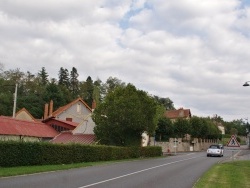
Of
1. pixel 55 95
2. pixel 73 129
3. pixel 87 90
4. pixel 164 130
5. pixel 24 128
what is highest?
pixel 87 90

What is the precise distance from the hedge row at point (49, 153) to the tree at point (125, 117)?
7097 millimetres

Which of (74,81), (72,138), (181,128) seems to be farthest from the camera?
(74,81)

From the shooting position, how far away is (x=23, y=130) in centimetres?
5053

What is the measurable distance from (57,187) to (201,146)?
300 feet

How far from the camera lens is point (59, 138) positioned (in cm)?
5728

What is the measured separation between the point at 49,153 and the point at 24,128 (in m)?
23.1

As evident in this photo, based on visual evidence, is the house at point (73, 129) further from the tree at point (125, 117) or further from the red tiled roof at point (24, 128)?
the tree at point (125, 117)

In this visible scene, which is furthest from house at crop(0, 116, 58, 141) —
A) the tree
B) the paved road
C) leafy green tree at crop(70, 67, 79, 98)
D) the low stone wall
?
leafy green tree at crop(70, 67, 79, 98)

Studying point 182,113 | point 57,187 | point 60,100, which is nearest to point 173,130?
point 60,100

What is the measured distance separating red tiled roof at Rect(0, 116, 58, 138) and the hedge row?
13933mm

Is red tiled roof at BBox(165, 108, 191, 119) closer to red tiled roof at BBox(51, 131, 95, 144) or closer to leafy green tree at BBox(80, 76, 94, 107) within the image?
leafy green tree at BBox(80, 76, 94, 107)

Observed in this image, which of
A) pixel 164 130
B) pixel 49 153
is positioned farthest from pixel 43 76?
pixel 49 153

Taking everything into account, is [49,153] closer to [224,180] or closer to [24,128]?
[224,180]

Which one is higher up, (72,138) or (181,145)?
(181,145)
